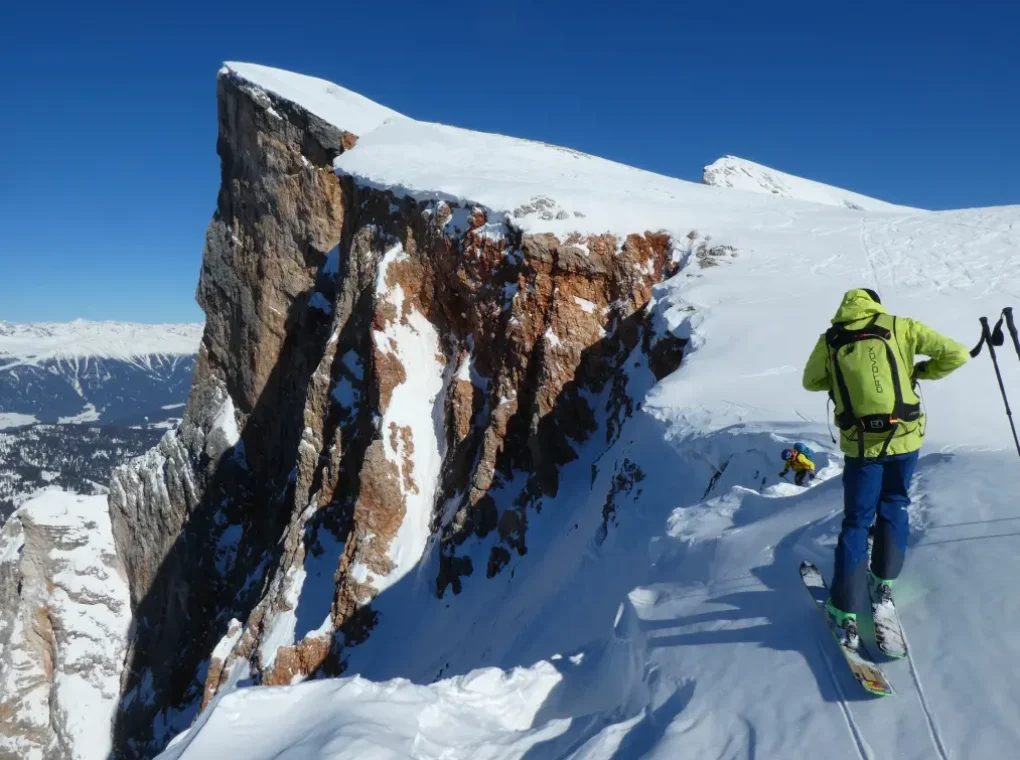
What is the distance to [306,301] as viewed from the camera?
28828 mm

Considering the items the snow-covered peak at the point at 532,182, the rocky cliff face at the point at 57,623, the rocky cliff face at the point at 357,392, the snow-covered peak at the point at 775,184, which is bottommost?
the rocky cliff face at the point at 57,623

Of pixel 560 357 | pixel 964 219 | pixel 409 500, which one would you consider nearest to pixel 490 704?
pixel 560 357

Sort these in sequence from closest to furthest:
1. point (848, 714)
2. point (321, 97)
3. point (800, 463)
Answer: point (848, 714), point (800, 463), point (321, 97)

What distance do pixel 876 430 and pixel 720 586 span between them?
7.24 feet

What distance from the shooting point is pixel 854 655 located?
4371 millimetres

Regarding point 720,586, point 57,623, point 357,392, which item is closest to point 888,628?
point 720,586

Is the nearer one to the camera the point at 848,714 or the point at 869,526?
the point at 848,714

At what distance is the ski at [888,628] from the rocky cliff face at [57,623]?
46350mm

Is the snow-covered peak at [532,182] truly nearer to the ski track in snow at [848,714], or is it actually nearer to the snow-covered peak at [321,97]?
the snow-covered peak at [321,97]

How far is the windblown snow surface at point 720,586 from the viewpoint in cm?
422

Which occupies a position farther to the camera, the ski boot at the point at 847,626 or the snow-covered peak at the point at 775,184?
the snow-covered peak at the point at 775,184

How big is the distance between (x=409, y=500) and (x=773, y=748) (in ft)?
54.8

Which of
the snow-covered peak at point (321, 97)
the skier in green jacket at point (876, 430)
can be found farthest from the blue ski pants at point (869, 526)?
the snow-covered peak at point (321, 97)

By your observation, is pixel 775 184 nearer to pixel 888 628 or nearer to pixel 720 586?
pixel 720 586
